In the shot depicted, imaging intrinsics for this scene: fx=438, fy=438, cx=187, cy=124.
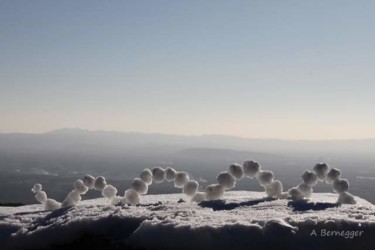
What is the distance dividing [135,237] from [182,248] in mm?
1068

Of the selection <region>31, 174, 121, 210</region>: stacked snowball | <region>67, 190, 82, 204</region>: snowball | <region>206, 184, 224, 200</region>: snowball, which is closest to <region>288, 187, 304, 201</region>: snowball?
<region>206, 184, 224, 200</region>: snowball

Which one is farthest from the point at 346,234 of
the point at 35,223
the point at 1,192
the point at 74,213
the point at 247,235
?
the point at 1,192

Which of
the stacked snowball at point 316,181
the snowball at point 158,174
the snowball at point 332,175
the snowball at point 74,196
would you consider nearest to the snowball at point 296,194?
the stacked snowball at point 316,181

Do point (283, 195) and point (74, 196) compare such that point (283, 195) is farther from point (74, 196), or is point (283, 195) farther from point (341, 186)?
point (74, 196)

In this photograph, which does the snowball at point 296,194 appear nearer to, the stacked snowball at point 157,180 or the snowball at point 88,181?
the stacked snowball at point 157,180

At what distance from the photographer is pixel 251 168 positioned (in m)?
16.2

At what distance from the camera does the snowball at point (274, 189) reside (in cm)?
1565

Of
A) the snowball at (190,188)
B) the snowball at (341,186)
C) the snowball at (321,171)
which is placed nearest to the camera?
the snowball at (341,186)

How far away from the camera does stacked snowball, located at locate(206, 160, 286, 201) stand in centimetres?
1577

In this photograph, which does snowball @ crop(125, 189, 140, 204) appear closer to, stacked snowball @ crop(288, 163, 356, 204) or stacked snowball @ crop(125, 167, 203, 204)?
stacked snowball @ crop(125, 167, 203, 204)

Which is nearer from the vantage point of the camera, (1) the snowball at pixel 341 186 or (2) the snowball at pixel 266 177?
(1) the snowball at pixel 341 186

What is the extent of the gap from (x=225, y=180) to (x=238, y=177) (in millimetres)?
650

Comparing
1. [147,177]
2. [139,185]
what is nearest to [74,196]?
[139,185]

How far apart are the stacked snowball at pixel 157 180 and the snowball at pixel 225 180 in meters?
0.87
